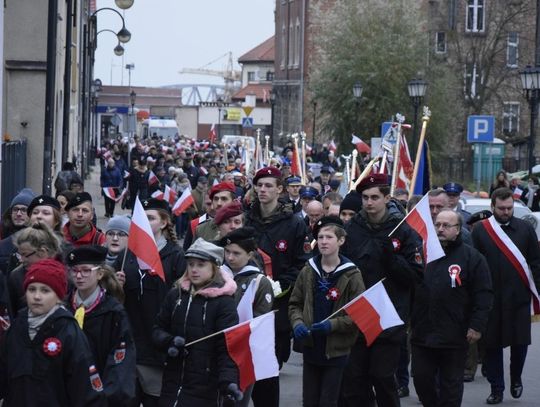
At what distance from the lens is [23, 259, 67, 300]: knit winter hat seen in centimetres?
661

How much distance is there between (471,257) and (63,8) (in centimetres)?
2318

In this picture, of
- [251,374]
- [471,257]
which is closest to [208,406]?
[251,374]

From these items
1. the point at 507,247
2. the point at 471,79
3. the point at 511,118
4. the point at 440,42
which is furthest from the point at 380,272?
the point at 511,118

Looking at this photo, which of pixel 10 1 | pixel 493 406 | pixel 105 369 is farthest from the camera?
pixel 10 1

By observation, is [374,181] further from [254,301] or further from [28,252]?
[28,252]

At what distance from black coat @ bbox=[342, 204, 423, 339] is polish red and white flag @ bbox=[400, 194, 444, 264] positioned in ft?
0.69

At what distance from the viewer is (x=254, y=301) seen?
8789 millimetres

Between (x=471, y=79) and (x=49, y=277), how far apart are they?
5273cm

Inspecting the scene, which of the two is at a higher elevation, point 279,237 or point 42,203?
point 42,203

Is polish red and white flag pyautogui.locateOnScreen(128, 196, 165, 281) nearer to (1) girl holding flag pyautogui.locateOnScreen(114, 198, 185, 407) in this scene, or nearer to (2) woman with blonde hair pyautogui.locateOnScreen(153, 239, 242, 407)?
(1) girl holding flag pyautogui.locateOnScreen(114, 198, 185, 407)

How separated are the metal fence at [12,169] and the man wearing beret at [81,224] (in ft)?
30.3

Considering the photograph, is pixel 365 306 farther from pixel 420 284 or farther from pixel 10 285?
pixel 10 285

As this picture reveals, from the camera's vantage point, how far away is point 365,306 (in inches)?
349

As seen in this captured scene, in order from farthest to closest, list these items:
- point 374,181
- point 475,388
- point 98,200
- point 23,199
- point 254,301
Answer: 1. point 98,200
2. point 475,388
3. point 23,199
4. point 374,181
5. point 254,301
